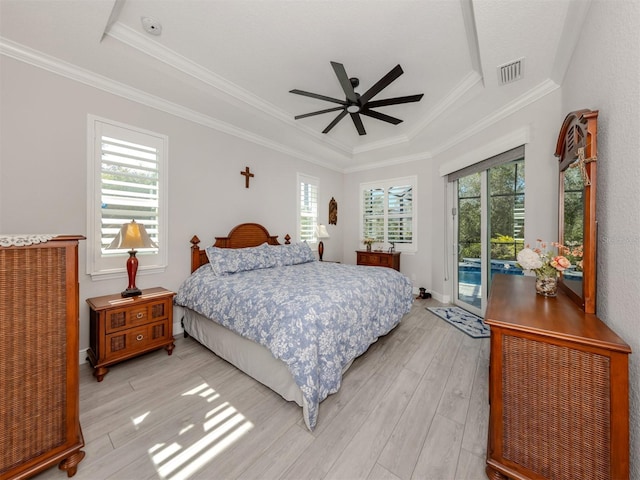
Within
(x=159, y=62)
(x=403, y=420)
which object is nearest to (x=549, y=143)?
(x=403, y=420)

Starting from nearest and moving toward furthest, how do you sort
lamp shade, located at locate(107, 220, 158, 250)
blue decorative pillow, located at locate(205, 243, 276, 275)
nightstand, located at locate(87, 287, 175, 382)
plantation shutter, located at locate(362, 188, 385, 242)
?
1. nightstand, located at locate(87, 287, 175, 382)
2. lamp shade, located at locate(107, 220, 158, 250)
3. blue decorative pillow, located at locate(205, 243, 276, 275)
4. plantation shutter, located at locate(362, 188, 385, 242)

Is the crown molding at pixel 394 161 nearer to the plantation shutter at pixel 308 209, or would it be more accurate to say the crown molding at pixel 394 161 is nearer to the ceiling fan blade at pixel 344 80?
the plantation shutter at pixel 308 209

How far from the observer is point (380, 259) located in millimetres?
4844

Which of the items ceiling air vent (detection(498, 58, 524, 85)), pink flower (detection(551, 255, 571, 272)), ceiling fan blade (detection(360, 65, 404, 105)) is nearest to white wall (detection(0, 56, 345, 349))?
ceiling fan blade (detection(360, 65, 404, 105))

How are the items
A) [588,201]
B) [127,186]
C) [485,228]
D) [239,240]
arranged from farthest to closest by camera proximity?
[239,240] → [485,228] → [127,186] → [588,201]

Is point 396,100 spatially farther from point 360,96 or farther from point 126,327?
point 126,327

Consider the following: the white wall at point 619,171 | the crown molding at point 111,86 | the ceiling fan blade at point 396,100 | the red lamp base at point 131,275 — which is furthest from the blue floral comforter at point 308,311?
the crown molding at point 111,86

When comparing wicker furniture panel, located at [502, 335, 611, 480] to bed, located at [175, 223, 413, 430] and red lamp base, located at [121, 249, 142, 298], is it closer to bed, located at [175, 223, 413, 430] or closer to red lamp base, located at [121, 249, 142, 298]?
bed, located at [175, 223, 413, 430]

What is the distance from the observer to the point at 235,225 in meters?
3.72

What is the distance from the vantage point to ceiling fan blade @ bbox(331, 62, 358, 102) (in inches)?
78.8

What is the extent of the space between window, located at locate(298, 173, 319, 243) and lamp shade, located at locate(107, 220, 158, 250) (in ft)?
8.73

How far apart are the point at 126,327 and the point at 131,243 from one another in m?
0.77

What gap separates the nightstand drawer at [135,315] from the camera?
7.26 feet

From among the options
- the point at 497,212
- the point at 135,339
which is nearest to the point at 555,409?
the point at 497,212
